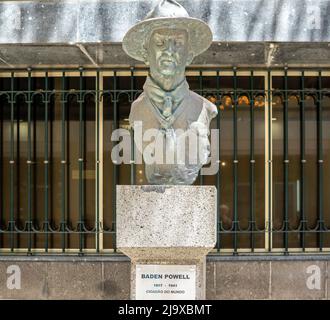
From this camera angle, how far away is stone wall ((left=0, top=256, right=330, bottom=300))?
708 cm

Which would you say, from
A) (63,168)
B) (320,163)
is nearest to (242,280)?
(320,163)

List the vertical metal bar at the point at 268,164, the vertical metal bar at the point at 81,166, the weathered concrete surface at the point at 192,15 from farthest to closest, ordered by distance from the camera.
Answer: the vertical metal bar at the point at 268,164 → the vertical metal bar at the point at 81,166 → the weathered concrete surface at the point at 192,15

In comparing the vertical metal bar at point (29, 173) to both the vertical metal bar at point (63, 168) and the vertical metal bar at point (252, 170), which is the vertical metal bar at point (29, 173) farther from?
the vertical metal bar at point (252, 170)

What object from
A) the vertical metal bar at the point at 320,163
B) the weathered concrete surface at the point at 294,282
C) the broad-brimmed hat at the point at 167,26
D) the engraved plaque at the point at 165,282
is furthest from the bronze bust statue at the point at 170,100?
the vertical metal bar at the point at 320,163

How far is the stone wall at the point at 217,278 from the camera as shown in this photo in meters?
7.08

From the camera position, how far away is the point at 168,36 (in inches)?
161

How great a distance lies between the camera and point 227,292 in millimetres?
7098

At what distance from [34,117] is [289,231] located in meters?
3.72

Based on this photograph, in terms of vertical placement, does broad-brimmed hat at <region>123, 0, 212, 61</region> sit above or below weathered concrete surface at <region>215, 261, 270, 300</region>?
above

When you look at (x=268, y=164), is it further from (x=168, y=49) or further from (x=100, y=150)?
(x=168, y=49)

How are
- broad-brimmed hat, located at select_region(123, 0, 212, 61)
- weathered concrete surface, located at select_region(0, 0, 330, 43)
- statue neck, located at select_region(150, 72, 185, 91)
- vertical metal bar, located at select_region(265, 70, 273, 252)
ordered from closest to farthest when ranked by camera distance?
broad-brimmed hat, located at select_region(123, 0, 212, 61) < statue neck, located at select_region(150, 72, 185, 91) < weathered concrete surface, located at select_region(0, 0, 330, 43) < vertical metal bar, located at select_region(265, 70, 273, 252)

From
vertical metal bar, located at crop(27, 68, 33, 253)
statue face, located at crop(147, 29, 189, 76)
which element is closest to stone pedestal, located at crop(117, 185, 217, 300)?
statue face, located at crop(147, 29, 189, 76)

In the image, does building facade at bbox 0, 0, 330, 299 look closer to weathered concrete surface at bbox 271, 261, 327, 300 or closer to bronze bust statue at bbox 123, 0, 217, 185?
weathered concrete surface at bbox 271, 261, 327, 300

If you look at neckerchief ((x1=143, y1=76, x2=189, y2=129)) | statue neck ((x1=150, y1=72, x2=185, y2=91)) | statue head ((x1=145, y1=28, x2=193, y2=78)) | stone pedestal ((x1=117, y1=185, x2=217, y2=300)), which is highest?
statue head ((x1=145, y1=28, x2=193, y2=78))
